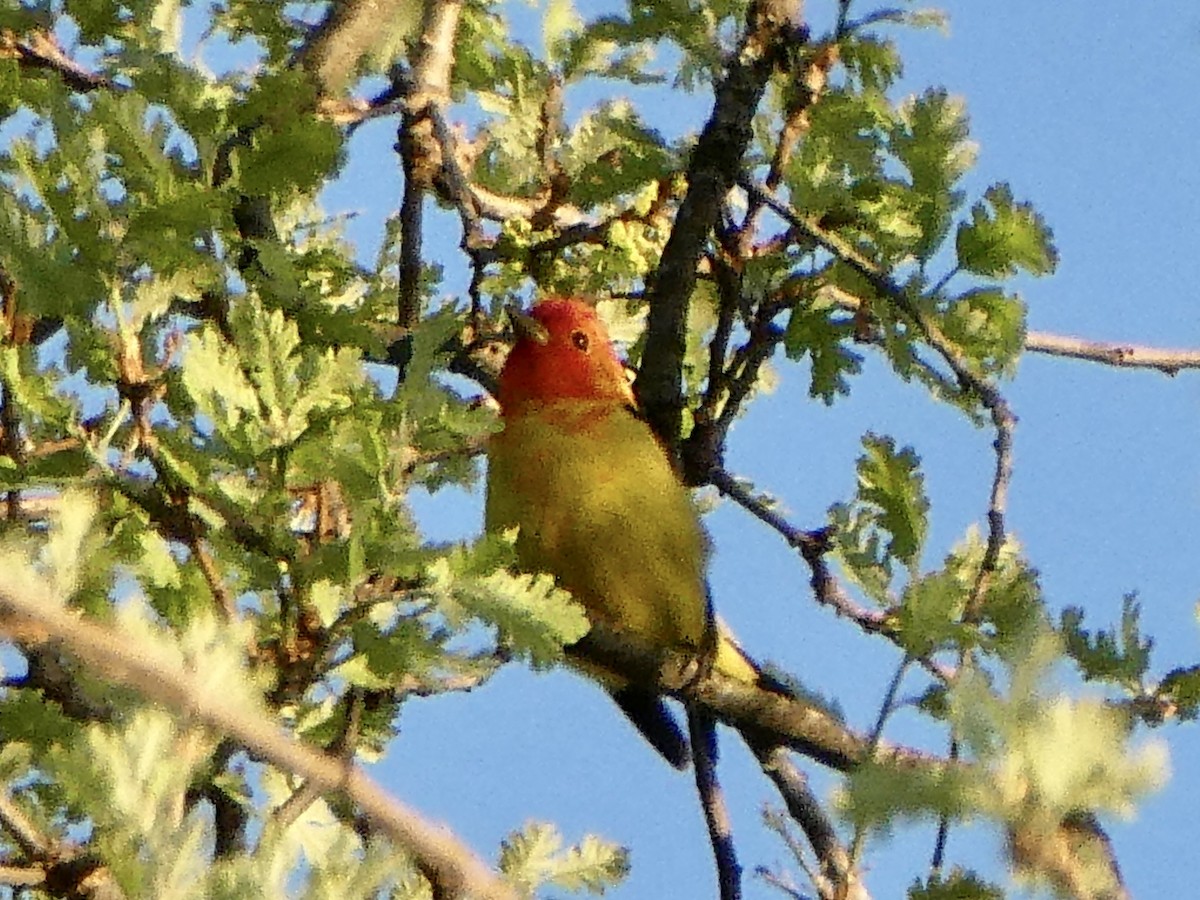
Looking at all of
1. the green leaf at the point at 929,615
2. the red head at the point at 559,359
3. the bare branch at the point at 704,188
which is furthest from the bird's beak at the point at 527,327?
the green leaf at the point at 929,615

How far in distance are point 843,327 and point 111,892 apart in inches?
52.2

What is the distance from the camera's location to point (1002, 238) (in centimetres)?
212

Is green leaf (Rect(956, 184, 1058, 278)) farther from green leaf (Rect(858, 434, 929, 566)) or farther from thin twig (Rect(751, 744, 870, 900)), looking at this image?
thin twig (Rect(751, 744, 870, 900))

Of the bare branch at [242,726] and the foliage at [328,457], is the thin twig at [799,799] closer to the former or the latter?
the foliage at [328,457]

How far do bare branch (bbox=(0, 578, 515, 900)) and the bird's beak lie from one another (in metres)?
2.08

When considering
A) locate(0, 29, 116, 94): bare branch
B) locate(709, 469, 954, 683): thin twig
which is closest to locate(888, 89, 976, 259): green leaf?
locate(709, 469, 954, 683): thin twig

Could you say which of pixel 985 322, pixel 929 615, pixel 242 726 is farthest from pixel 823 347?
pixel 242 726

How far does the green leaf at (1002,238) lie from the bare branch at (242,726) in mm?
1290

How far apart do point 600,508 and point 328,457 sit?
141 centimetres

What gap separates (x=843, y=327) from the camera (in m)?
2.37

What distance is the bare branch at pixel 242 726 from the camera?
1.01 meters

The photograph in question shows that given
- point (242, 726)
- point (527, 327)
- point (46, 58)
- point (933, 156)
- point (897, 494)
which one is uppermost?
point (527, 327)

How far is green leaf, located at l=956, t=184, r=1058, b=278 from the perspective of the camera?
212cm

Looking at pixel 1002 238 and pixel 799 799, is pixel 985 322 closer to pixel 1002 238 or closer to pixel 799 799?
→ pixel 1002 238
